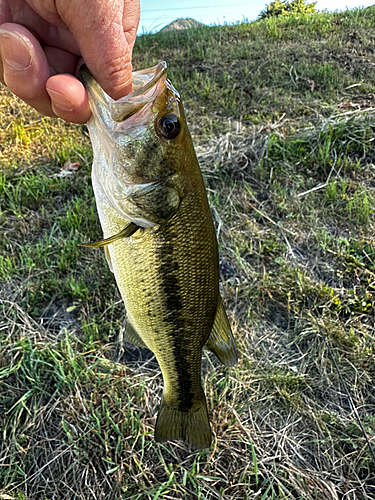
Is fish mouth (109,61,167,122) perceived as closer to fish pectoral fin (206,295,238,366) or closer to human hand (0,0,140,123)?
human hand (0,0,140,123)

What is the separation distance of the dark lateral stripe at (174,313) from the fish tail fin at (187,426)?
14 cm

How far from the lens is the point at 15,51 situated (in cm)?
132

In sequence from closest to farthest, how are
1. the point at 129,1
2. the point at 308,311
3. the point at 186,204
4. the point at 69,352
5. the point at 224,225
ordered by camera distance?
1. the point at 186,204
2. the point at 129,1
3. the point at 69,352
4. the point at 308,311
5. the point at 224,225

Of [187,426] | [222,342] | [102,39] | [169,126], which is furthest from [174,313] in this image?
[102,39]

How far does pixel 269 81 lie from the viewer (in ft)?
16.4

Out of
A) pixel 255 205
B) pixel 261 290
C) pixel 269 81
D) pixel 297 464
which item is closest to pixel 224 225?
pixel 255 205

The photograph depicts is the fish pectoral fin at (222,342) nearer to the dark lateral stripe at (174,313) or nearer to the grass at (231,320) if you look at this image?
the dark lateral stripe at (174,313)

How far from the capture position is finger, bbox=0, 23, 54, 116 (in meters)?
1.31

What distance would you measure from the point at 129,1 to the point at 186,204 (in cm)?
87

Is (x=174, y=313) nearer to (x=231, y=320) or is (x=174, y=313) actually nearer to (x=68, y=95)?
(x=68, y=95)

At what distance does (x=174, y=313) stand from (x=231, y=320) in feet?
4.63

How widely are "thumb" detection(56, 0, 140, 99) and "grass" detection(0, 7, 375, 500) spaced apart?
1.63 meters

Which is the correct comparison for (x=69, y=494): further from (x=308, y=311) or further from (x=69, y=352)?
(x=308, y=311)

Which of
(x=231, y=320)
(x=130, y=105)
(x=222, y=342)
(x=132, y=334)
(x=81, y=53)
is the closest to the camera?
(x=130, y=105)
